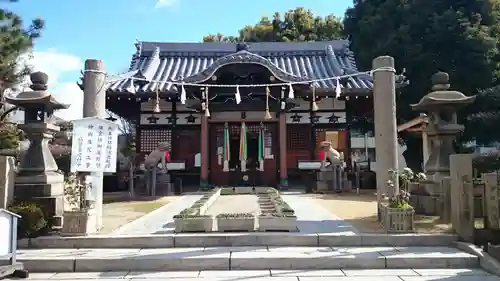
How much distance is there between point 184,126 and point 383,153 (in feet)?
38.2

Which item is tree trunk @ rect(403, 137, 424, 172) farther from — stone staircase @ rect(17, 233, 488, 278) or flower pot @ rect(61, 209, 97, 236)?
flower pot @ rect(61, 209, 97, 236)

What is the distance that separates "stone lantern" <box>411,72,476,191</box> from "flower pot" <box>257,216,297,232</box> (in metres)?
4.08

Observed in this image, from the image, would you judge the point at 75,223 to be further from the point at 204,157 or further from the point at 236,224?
the point at 204,157

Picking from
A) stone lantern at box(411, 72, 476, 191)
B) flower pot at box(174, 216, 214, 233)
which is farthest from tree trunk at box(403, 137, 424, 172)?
flower pot at box(174, 216, 214, 233)

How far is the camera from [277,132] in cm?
1781

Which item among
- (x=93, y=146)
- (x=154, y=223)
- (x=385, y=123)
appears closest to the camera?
(x=93, y=146)

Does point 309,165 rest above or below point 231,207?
above

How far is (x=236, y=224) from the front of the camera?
7.54m

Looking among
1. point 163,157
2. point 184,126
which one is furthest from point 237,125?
point 163,157

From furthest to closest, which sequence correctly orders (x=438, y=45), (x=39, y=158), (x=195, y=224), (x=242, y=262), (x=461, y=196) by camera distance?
(x=438, y=45) < (x=39, y=158) < (x=195, y=224) < (x=461, y=196) < (x=242, y=262)

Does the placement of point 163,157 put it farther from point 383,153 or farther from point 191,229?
point 383,153

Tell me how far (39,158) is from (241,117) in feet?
34.2

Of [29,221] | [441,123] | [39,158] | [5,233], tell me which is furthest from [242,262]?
[441,123]

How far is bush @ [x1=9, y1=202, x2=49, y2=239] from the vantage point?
7.09 m
